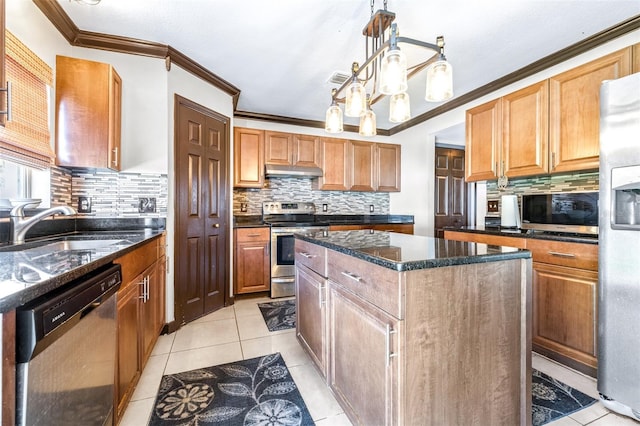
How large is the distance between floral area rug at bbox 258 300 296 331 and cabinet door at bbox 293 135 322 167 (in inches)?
75.6

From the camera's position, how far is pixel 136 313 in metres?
1.62

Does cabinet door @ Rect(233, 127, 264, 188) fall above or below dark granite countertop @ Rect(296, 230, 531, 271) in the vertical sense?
above

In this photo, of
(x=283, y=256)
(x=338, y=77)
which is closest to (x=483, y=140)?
(x=338, y=77)

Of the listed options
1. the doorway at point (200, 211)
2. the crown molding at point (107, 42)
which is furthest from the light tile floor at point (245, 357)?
the crown molding at point (107, 42)

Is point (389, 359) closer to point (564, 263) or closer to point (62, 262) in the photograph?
point (62, 262)

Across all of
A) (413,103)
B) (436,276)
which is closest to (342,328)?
(436,276)

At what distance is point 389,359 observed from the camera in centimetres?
107

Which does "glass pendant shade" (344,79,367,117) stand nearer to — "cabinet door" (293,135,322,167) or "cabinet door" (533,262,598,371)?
"cabinet door" (533,262,598,371)

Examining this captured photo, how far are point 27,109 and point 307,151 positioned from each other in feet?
9.60

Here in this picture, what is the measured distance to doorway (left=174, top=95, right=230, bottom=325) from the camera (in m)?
2.60

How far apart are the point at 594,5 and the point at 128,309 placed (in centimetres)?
335

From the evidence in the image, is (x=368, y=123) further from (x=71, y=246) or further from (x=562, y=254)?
(x=71, y=246)

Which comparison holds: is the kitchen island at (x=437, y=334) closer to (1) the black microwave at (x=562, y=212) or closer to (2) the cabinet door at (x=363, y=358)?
(2) the cabinet door at (x=363, y=358)

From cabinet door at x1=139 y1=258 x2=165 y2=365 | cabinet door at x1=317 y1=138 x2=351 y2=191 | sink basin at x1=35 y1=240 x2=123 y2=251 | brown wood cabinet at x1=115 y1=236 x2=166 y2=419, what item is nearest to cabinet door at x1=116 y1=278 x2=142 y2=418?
brown wood cabinet at x1=115 y1=236 x2=166 y2=419
